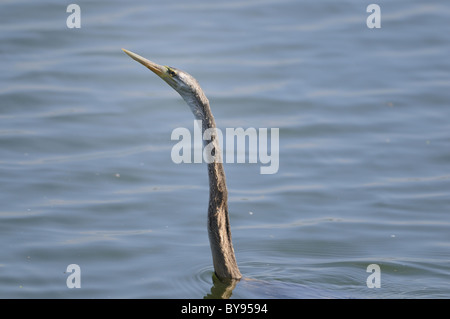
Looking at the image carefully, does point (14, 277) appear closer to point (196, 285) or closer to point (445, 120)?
point (196, 285)

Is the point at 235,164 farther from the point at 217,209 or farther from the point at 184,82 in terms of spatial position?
the point at 184,82

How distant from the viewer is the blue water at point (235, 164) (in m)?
6.41

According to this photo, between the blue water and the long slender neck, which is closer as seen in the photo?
the long slender neck

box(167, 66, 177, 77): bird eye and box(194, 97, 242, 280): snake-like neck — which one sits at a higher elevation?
box(167, 66, 177, 77): bird eye

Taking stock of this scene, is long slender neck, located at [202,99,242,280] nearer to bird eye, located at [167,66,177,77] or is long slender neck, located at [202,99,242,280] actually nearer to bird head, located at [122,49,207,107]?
bird head, located at [122,49,207,107]

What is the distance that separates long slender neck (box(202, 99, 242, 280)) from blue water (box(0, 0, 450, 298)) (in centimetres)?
28

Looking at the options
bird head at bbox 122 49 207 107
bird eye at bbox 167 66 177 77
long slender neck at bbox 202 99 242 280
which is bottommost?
long slender neck at bbox 202 99 242 280

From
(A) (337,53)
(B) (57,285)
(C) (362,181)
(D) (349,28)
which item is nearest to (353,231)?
(C) (362,181)

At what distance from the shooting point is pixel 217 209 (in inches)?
224

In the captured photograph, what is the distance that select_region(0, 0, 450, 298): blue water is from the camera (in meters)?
6.41

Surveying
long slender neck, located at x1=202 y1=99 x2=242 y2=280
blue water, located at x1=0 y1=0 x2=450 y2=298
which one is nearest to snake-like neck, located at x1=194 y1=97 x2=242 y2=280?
long slender neck, located at x1=202 y1=99 x2=242 y2=280

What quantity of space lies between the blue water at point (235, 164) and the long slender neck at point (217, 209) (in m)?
0.28

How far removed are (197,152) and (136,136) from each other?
0.70m

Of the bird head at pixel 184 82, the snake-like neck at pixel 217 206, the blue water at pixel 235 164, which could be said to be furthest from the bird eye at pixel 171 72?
the blue water at pixel 235 164
